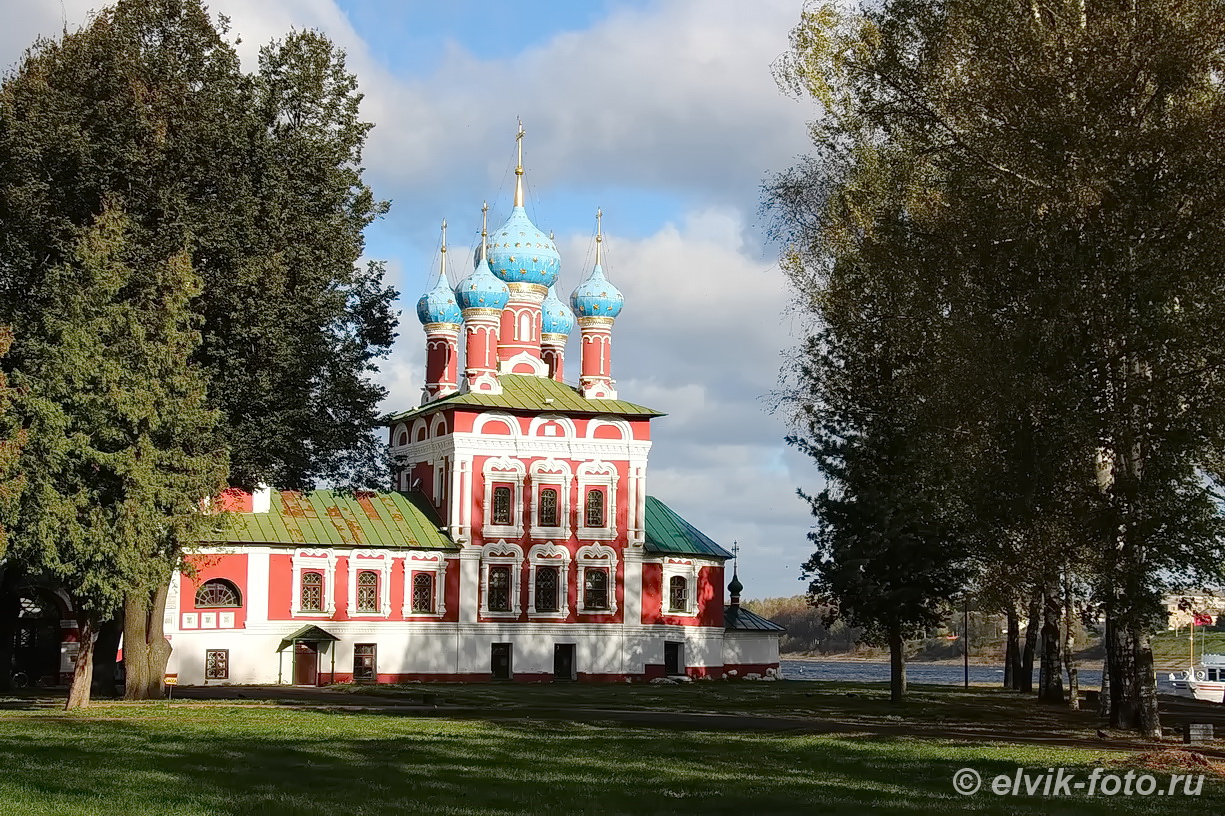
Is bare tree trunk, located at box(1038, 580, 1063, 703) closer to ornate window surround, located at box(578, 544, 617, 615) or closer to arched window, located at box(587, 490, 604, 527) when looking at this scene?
ornate window surround, located at box(578, 544, 617, 615)

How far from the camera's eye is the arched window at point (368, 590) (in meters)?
55.0

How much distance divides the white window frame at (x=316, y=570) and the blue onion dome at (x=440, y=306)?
13.5 m

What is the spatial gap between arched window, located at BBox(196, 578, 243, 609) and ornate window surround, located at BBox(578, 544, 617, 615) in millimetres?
13002

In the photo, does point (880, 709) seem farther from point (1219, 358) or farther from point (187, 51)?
point (187, 51)

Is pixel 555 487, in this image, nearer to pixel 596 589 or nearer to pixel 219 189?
pixel 596 589

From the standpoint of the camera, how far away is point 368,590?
55.3 m

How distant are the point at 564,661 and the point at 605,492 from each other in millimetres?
6628

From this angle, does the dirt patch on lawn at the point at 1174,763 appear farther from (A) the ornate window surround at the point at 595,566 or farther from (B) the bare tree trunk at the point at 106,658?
(A) the ornate window surround at the point at 595,566

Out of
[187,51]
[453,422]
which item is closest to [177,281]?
[187,51]

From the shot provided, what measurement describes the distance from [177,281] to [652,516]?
33798 millimetres

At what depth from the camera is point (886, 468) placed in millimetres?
37781

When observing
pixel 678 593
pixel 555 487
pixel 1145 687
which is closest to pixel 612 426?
pixel 555 487

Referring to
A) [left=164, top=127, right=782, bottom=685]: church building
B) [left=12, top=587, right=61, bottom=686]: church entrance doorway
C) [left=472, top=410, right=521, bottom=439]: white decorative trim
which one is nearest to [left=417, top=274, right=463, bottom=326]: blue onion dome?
[left=164, top=127, right=782, bottom=685]: church building

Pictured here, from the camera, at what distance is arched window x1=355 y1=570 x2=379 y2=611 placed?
55.0 m
